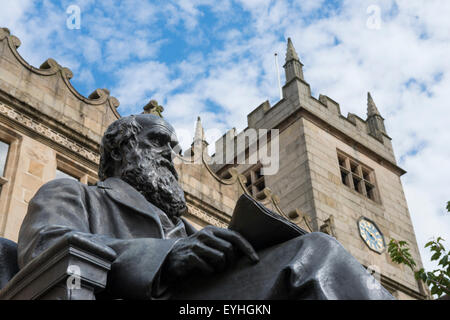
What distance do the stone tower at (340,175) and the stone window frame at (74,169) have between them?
37.2 feet

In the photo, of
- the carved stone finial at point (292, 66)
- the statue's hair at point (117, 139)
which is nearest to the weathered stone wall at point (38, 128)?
the statue's hair at point (117, 139)

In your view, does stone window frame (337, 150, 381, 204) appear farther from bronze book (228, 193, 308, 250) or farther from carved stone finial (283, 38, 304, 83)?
bronze book (228, 193, 308, 250)

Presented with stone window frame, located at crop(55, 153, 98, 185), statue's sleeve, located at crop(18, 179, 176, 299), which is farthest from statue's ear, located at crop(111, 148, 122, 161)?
stone window frame, located at crop(55, 153, 98, 185)

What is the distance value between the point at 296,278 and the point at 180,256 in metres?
0.56

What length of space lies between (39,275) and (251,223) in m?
0.90

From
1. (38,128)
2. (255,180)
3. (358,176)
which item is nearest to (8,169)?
(38,128)

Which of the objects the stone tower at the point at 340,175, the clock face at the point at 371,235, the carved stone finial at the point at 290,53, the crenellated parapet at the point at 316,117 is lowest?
the clock face at the point at 371,235

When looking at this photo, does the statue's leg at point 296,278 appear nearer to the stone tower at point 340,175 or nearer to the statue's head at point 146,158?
the statue's head at point 146,158

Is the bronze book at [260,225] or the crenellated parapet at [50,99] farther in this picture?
the crenellated parapet at [50,99]

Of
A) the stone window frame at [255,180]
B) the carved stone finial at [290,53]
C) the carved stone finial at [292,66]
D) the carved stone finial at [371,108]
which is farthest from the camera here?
the carved stone finial at [371,108]

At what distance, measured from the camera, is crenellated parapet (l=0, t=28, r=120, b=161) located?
11.5 metres

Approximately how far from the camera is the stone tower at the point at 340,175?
2336 cm
